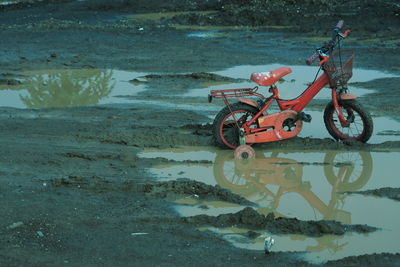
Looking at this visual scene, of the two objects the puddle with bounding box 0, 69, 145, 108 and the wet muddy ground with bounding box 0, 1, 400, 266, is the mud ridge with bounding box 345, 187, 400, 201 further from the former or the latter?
the puddle with bounding box 0, 69, 145, 108

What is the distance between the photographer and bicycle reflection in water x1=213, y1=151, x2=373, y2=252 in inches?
292

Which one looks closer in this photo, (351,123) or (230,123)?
(230,123)

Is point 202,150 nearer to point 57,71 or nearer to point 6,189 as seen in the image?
point 6,189

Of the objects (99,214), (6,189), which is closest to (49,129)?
(6,189)

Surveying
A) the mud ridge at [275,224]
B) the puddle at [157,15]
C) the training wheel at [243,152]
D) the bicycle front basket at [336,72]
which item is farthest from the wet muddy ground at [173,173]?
the puddle at [157,15]

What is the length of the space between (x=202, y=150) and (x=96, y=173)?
163 cm

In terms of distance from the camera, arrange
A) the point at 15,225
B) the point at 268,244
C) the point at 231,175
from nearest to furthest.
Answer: the point at 268,244
the point at 15,225
the point at 231,175

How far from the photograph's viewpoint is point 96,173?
8.02m

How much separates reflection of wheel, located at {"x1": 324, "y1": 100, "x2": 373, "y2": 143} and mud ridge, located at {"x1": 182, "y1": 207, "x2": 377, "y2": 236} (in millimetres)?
2796

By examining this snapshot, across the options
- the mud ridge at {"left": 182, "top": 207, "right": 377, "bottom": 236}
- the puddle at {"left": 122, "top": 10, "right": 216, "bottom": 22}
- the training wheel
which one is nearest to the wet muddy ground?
the mud ridge at {"left": 182, "top": 207, "right": 377, "bottom": 236}

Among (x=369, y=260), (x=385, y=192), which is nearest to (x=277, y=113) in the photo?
(x=385, y=192)

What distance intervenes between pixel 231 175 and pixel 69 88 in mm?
5486

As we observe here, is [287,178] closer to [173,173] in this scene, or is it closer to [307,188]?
[307,188]

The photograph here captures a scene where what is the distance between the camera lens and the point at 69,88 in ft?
43.3
